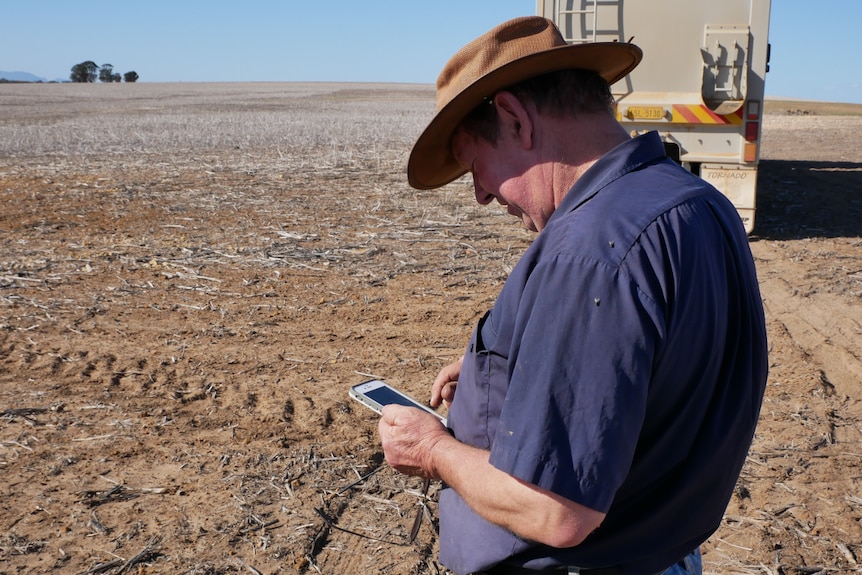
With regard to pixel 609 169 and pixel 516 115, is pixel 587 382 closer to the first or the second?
pixel 609 169


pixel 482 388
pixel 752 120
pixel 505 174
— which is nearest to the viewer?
pixel 482 388

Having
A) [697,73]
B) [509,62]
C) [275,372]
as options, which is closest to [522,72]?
[509,62]

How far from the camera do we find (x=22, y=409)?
179 inches

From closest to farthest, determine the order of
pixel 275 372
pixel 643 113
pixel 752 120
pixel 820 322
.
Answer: pixel 275 372
pixel 820 322
pixel 752 120
pixel 643 113

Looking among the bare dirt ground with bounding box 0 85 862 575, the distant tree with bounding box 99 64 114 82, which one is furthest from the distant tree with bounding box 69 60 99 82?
the bare dirt ground with bounding box 0 85 862 575

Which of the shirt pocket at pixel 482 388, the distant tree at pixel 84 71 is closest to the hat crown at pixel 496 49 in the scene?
the shirt pocket at pixel 482 388

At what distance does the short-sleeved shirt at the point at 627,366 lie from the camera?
137 centimetres

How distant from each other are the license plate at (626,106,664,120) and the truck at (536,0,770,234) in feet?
0.04

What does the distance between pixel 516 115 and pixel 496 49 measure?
0.17 meters

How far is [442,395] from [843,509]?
2372mm

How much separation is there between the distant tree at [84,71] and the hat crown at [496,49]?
11145 centimetres

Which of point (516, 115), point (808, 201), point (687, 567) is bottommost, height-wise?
point (808, 201)

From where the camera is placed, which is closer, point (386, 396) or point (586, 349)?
point (586, 349)

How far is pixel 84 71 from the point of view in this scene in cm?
10175
